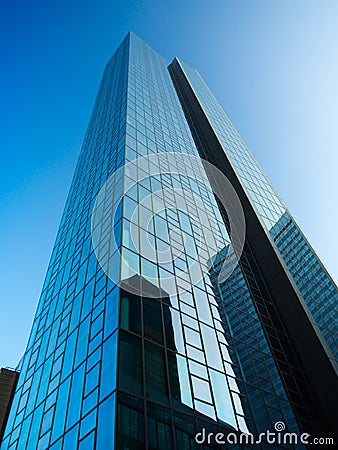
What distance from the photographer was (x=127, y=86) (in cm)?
4619

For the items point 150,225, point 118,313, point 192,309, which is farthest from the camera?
point 150,225

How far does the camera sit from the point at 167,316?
1770cm

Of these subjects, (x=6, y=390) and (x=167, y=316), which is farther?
(x=6, y=390)

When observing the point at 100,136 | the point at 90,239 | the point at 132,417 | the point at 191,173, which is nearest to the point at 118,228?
the point at 90,239

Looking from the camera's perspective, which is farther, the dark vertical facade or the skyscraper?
the dark vertical facade

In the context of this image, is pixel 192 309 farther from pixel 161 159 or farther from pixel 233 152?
pixel 233 152

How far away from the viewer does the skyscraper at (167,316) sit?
1444 cm

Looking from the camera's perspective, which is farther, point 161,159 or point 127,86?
point 127,86

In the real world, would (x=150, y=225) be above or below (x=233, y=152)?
below

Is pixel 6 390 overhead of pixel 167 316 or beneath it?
overhead

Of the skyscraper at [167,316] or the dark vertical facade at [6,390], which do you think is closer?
the skyscraper at [167,316]

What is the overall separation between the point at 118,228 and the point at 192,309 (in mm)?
6038

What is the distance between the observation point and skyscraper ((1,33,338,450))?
14.4 meters

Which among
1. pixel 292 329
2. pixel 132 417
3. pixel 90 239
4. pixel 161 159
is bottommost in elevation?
pixel 132 417
